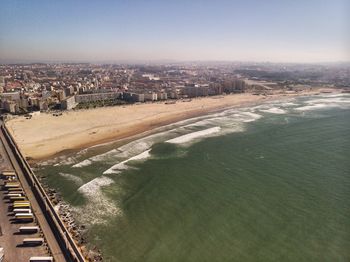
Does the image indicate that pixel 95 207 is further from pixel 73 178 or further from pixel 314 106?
pixel 314 106

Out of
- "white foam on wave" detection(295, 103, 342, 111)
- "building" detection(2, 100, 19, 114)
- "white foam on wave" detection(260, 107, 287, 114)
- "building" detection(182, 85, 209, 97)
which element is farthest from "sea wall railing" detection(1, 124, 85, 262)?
"building" detection(182, 85, 209, 97)

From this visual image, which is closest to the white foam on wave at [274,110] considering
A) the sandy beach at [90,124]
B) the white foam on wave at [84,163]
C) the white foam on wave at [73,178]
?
the sandy beach at [90,124]

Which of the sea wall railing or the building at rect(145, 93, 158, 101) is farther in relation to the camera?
the building at rect(145, 93, 158, 101)

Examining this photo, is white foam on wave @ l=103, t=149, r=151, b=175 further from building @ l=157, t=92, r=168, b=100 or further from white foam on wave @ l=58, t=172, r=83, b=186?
building @ l=157, t=92, r=168, b=100

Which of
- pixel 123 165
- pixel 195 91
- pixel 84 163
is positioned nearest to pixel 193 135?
pixel 123 165

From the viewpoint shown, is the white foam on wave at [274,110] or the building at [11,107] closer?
the building at [11,107]

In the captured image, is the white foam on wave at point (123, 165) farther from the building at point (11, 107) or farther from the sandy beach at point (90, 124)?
the building at point (11, 107)
